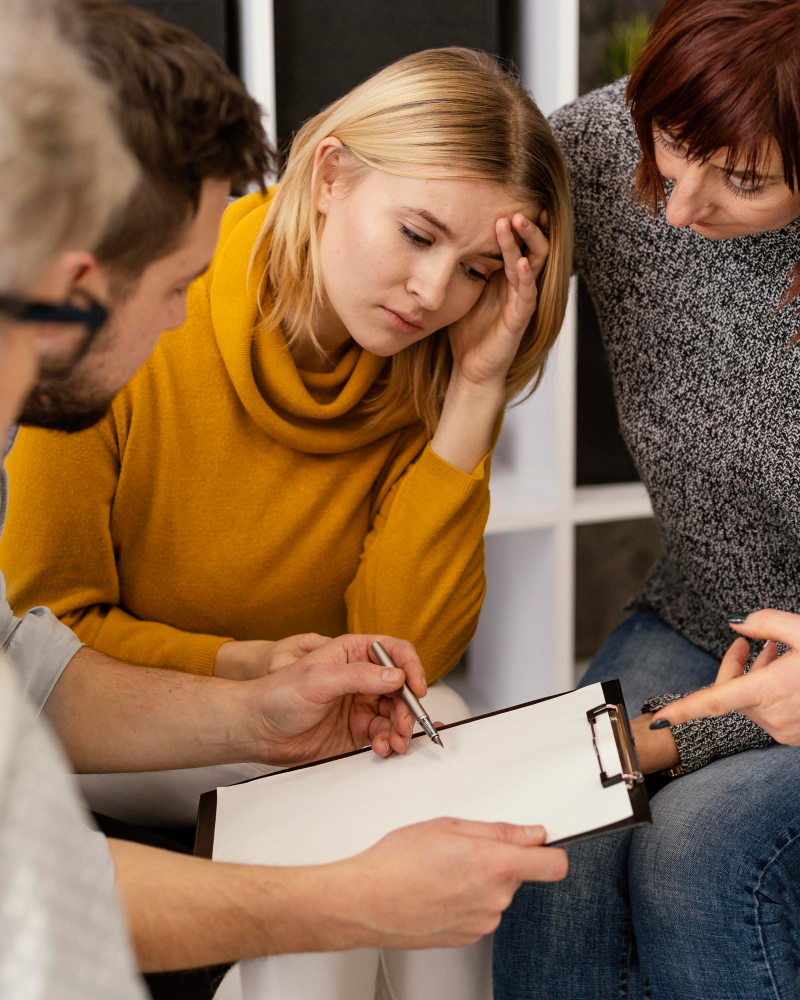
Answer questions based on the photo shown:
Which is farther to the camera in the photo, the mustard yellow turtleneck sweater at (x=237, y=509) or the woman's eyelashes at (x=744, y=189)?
the mustard yellow turtleneck sweater at (x=237, y=509)

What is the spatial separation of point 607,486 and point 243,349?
925mm

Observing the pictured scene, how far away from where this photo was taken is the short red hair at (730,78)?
2.86 feet

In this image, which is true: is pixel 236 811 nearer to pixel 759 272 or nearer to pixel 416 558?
pixel 416 558

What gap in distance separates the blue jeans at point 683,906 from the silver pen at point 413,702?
10.5 inches

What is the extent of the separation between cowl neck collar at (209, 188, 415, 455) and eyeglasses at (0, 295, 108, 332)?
0.52 metres

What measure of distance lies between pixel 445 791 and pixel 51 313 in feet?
1.54

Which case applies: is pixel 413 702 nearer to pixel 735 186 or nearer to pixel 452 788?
pixel 452 788

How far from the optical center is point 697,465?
1186 mm

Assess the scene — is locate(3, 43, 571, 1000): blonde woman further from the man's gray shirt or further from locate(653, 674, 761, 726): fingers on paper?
locate(653, 674, 761, 726): fingers on paper

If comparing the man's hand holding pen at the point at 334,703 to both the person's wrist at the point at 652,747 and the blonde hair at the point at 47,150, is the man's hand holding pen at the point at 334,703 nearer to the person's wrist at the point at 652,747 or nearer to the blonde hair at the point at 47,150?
the person's wrist at the point at 652,747

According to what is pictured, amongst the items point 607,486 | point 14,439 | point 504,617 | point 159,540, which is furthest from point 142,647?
point 607,486

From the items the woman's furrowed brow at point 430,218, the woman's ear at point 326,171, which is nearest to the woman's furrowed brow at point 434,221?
the woman's furrowed brow at point 430,218

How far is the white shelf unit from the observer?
4.86 feet

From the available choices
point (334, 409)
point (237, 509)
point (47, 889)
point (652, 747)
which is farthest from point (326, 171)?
point (47, 889)
